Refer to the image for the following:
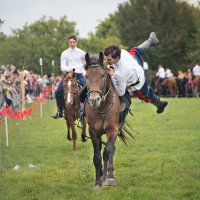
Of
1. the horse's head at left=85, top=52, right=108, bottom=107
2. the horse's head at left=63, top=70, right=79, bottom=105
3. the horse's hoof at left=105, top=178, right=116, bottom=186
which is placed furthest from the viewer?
the horse's head at left=63, top=70, right=79, bottom=105

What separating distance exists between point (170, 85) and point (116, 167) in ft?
105

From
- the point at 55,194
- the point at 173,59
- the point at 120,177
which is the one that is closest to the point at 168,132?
the point at 120,177

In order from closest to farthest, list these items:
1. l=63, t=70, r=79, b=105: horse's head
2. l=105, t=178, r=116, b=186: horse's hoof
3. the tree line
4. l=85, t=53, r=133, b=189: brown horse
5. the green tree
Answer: l=85, t=53, r=133, b=189: brown horse < l=105, t=178, r=116, b=186: horse's hoof < l=63, t=70, r=79, b=105: horse's head < the green tree < the tree line

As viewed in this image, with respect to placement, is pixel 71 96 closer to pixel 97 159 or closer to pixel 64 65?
pixel 64 65

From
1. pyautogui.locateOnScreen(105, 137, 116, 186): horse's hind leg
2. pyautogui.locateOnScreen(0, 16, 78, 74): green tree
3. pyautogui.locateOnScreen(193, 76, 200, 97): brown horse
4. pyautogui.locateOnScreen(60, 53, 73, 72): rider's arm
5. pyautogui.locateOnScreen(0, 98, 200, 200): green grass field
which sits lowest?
pyautogui.locateOnScreen(0, 98, 200, 200): green grass field

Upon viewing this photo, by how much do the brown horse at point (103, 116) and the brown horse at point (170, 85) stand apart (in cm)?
3328

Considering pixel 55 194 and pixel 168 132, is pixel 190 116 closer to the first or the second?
pixel 168 132

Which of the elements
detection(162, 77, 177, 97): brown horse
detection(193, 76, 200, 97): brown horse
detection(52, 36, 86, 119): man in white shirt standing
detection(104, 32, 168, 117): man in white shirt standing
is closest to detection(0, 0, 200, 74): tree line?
detection(162, 77, 177, 97): brown horse

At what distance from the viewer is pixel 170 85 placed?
43.6 meters

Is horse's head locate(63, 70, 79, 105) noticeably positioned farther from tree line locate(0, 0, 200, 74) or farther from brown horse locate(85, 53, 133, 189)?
tree line locate(0, 0, 200, 74)

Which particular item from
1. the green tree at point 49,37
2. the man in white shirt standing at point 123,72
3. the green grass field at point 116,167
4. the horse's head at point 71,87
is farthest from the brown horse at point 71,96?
the green tree at point 49,37

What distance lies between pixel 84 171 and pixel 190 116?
42.8 ft

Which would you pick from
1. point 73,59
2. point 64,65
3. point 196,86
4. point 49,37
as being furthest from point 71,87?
point 49,37

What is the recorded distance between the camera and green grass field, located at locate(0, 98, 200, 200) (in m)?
9.49
